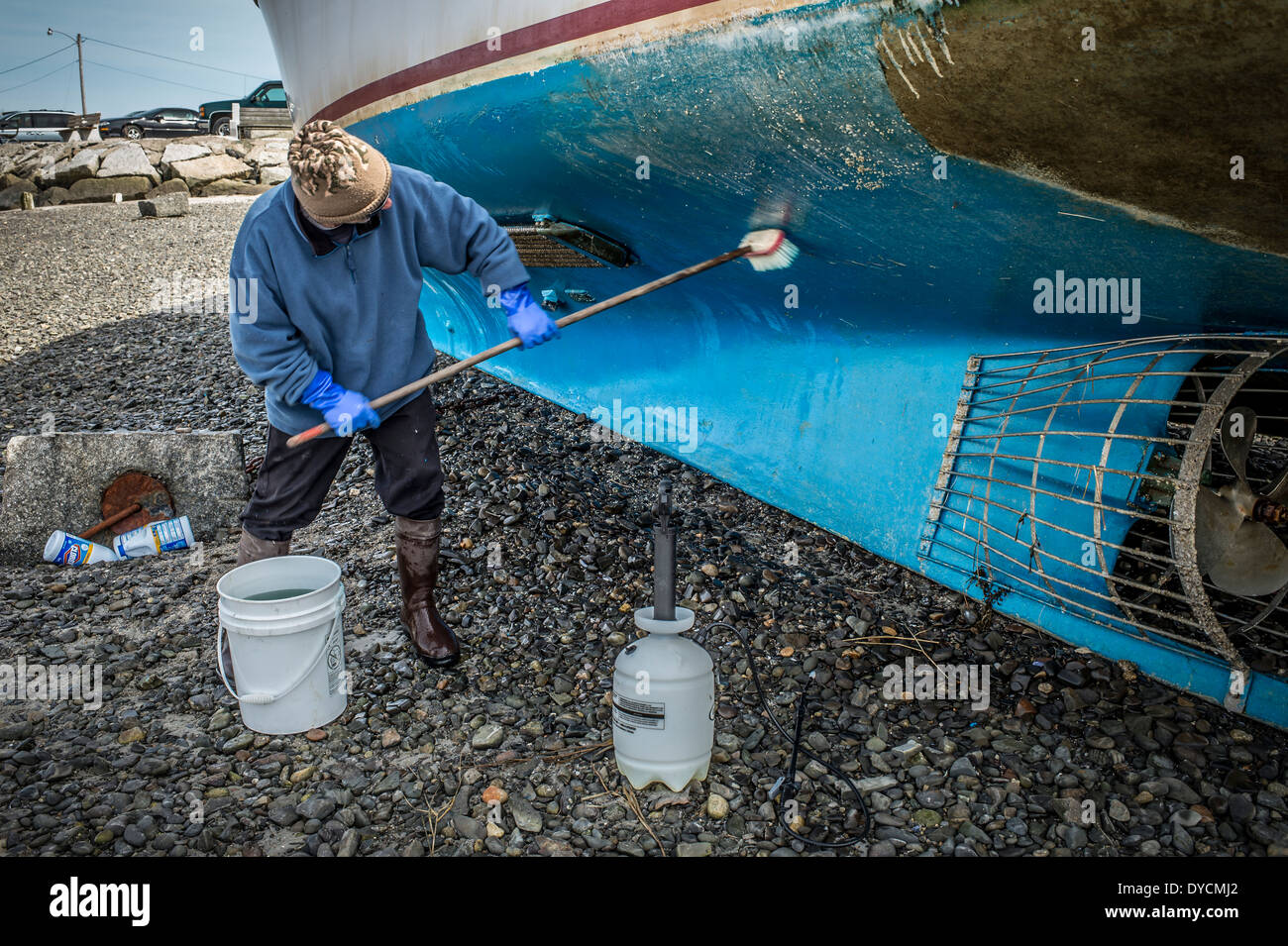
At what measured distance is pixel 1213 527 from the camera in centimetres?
305

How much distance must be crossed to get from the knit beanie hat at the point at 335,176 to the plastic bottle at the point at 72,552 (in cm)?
228

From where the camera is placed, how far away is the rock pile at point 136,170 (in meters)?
16.5

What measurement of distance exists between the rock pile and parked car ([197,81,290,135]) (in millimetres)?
2377

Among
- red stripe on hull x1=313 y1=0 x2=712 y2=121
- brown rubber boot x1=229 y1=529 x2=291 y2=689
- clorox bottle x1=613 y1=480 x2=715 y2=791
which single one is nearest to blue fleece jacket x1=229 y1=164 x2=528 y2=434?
brown rubber boot x1=229 y1=529 x2=291 y2=689

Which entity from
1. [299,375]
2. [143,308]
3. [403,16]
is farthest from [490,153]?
[143,308]

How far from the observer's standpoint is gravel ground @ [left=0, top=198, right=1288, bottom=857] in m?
2.29

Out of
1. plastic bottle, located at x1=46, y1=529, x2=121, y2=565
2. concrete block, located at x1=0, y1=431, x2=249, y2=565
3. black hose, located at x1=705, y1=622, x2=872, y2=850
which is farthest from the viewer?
concrete block, located at x1=0, y1=431, x2=249, y2=565

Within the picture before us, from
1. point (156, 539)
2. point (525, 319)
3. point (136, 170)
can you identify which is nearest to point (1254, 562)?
point (525, 319)

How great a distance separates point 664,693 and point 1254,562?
→ 2159 millimetres

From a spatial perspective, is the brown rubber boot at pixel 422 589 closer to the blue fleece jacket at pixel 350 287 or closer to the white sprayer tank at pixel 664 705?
the blue fleece jacket at pixel 350 287

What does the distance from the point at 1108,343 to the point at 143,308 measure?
9.19 metres

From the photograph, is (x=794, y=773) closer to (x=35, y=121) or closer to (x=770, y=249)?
(x=770, y=249)

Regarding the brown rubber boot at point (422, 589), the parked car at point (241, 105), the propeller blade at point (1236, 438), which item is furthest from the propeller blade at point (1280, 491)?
the parked car at point (241, 105)

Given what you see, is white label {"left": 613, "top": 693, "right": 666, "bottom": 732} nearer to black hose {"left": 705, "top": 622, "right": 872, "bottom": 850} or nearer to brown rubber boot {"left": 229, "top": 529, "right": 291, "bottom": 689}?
black hose {"left": 705, "top": 622, "right": 872, "bottom": 850}
